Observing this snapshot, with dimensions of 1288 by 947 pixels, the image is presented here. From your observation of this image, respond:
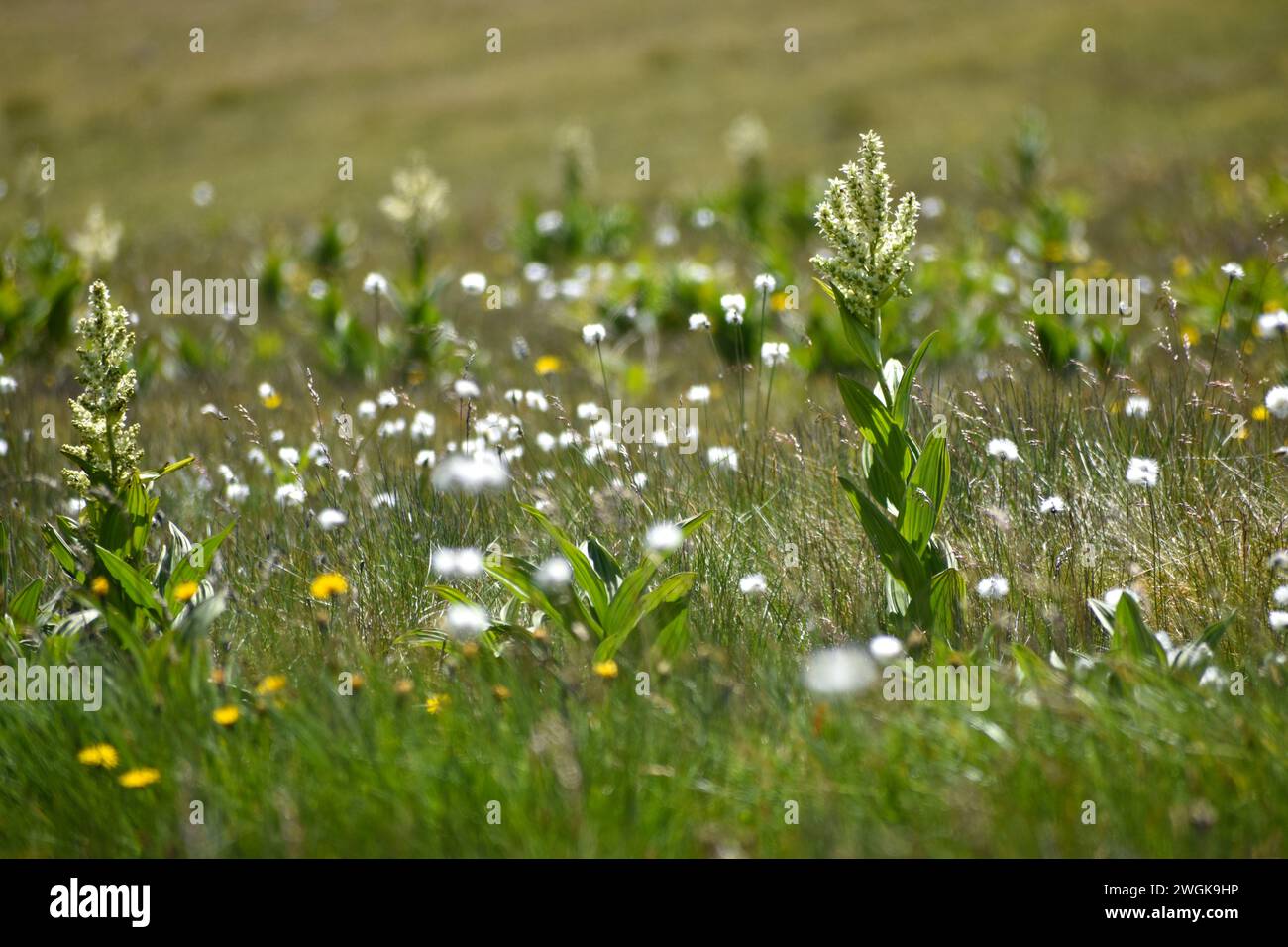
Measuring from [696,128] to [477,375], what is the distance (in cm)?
1910

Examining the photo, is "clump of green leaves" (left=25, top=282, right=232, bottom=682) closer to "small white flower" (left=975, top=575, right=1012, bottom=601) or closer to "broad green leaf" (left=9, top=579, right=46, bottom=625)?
"broad green leaf" (left=9, top=579, right=46, bottom=625)

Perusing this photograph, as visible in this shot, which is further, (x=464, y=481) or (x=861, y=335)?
(x=464, y=481)

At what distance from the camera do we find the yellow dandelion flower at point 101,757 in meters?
2.60

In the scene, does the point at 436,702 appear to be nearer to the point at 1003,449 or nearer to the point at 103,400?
the point at 103,400

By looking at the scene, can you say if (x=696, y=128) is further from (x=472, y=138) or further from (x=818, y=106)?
(x=472, y=138)

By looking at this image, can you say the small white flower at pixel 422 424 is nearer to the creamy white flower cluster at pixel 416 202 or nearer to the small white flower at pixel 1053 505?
the small white flower at pixel 1053 505

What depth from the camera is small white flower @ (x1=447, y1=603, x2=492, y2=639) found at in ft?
9.01

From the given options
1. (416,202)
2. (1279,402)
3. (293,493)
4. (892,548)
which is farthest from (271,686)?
(416,202)

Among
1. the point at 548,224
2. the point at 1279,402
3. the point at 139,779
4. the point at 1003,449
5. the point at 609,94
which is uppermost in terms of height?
the point at 609,94

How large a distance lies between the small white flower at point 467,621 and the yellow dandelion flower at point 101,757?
35.8 inches

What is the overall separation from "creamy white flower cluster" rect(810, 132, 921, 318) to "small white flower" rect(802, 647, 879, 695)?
3.47 ft

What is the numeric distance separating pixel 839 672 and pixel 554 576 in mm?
820

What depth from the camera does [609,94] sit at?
2897cm
